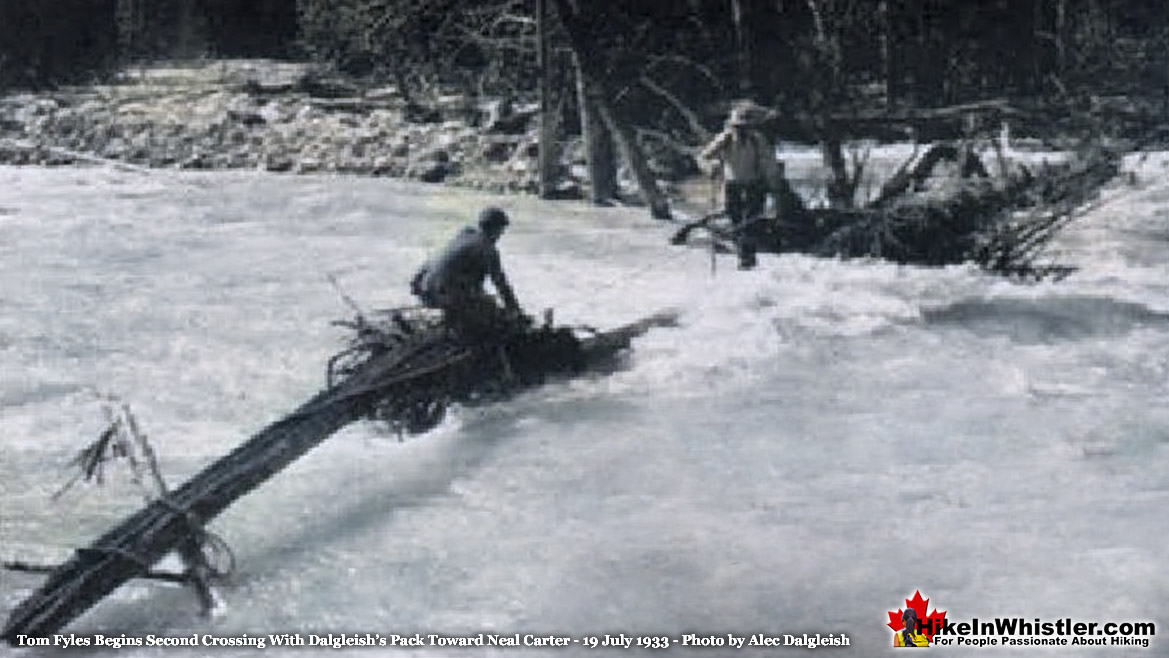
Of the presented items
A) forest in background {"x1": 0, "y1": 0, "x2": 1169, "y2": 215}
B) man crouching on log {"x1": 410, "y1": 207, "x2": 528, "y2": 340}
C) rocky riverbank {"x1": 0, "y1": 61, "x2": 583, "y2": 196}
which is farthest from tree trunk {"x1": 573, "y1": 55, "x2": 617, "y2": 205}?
man crouching on log {"x1": 410, "y1": 207, "x2": 528, "y2": 340}

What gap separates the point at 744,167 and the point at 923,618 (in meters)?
7.25

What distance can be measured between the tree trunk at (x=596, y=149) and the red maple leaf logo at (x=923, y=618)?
11798 millimetres

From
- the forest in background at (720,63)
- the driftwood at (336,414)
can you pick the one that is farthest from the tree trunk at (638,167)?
the driftwood at (336,414)

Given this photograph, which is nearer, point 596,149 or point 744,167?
point 744,167

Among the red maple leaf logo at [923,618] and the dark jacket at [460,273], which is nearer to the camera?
the red maple leaf logo at [923,618]

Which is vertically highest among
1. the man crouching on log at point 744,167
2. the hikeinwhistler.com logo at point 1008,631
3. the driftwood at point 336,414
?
the man crouching on log at point 744,167

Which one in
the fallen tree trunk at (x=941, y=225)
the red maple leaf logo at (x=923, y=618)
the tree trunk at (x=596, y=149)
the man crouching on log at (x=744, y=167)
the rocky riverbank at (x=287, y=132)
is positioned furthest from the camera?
the rocky riverbank at (x=287, y=132)

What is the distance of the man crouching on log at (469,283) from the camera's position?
27.9 ft

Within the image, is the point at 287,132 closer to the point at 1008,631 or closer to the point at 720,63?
the point at 720,63

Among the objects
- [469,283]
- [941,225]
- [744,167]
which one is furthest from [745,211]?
[469,283]

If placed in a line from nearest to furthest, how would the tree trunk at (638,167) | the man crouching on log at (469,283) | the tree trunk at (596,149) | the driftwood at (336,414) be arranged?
1. the driftwood at (336,414)
2. the man crouching on log at (469,283)
3. the tree trunk at (638,167)
4. the tree trunk at (596,149)

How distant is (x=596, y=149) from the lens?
17594 mm

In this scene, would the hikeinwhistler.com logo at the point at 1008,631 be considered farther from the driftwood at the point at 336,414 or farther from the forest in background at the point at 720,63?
the forest in background at the point at 720,63

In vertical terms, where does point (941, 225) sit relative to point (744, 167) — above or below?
below
